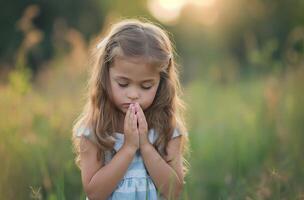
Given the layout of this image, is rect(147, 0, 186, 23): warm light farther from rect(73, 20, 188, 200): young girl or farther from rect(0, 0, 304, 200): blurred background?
rect(73, 20, 188, 200): young girl

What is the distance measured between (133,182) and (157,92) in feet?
1.56

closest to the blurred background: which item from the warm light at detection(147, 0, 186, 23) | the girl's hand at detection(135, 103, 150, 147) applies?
the girl's hand at detection(135, 103, 150, 147)

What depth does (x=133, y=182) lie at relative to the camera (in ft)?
10.6

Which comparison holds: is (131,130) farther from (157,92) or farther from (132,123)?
(157,92)

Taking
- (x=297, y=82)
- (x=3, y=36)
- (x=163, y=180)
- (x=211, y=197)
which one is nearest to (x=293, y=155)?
(x=211, y=197)

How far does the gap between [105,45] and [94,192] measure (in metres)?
0.72

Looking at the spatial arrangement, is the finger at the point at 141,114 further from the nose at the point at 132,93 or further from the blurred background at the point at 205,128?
the blurred background at the point at 205,128

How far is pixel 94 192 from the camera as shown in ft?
10.4

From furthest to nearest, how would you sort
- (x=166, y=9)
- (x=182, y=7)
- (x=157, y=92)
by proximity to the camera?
(x=182, y=7) < (x=166, y=9) < (x=157, y=92)

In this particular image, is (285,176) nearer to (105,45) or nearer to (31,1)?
(105,45)

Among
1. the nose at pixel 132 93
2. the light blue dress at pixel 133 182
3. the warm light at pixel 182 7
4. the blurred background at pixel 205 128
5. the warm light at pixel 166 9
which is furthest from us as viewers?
the warm light at pixel 182 7

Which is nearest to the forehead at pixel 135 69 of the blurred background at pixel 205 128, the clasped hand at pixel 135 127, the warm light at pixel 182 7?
the clasped hand at pixel 135 127

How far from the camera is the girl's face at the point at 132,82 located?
3113 mm

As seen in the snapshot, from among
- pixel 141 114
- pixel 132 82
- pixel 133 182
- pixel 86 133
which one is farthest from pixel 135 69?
pixel 133 182
